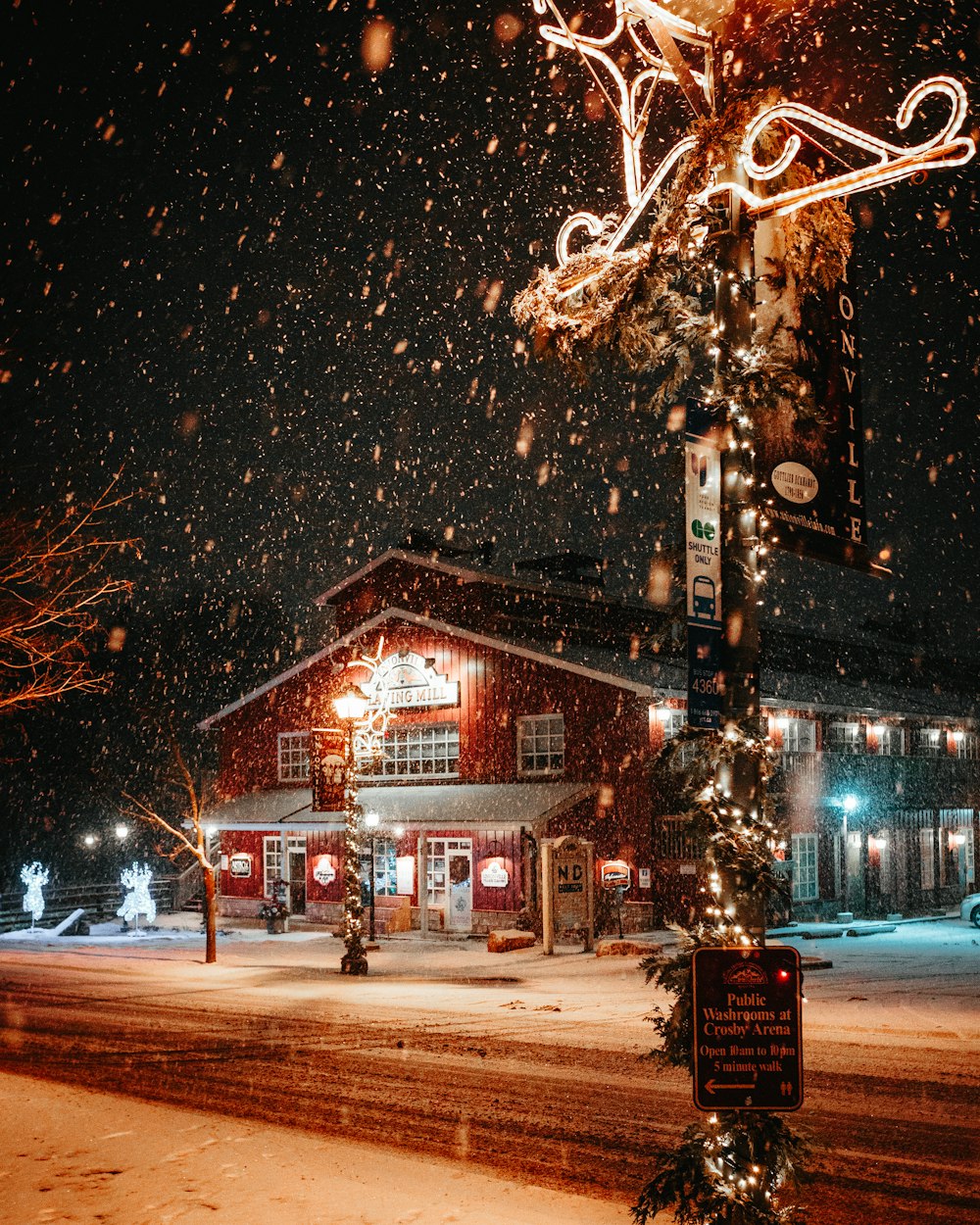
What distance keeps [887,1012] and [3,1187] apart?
11.9 m

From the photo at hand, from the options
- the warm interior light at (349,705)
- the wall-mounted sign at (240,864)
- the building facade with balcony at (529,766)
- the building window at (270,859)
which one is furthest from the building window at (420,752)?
the warm interior light at (349,705)

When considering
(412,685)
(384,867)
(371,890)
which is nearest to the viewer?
(371,890)

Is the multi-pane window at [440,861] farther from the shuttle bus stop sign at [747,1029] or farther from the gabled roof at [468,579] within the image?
the shuttle bus stop sign at [747,1029]

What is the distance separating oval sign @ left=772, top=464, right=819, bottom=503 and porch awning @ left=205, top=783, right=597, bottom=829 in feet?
73.5

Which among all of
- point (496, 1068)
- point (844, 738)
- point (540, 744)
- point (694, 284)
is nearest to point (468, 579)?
point (540, 744)

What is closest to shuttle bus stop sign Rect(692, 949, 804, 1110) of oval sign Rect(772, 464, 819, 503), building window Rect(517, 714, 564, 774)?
oval sign Rect(772, 464, 819, 503)

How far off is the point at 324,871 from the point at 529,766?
7.89m

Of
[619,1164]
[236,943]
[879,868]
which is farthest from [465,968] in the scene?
[879,868]

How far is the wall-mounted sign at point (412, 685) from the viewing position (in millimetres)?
31891

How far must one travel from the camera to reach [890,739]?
124 ft

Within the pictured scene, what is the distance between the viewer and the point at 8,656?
1584 centimetres

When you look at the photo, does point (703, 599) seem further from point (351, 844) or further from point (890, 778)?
point (890, 778)

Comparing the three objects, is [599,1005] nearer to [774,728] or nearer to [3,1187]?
[3,1187]

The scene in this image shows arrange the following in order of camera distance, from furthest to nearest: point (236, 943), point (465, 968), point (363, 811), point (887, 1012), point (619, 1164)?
point (363, 811), point (236, 943), point (465, 968), point (887, 1012), point (619, 1164)
